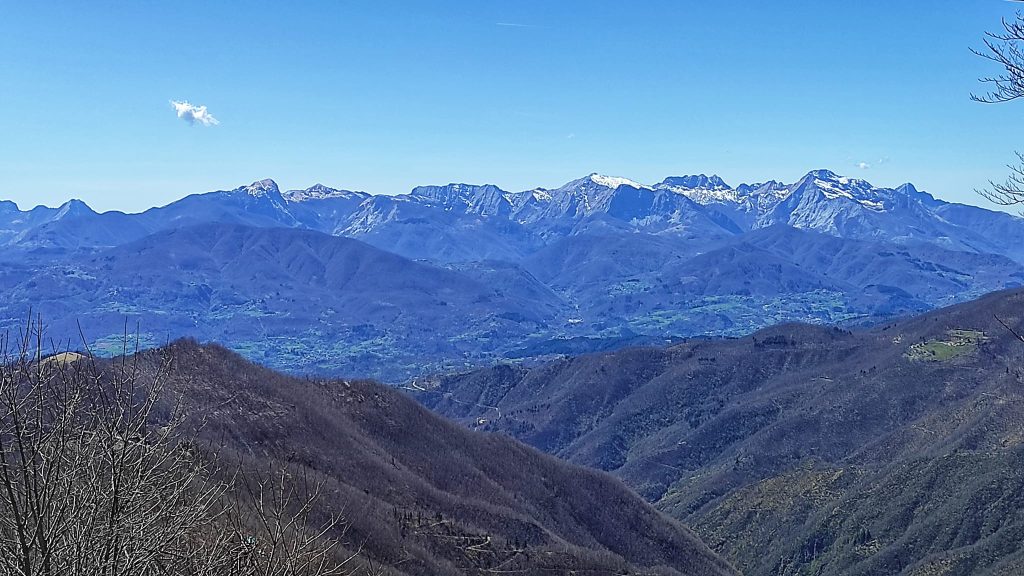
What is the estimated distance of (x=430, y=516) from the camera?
3558 inches

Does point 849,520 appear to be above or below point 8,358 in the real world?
below

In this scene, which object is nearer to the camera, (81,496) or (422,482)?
(81,496)

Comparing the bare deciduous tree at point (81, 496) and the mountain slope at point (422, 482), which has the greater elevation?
the bare deciduous tree at point (81, 496)

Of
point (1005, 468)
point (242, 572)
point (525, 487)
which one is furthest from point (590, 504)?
point (242, 572)

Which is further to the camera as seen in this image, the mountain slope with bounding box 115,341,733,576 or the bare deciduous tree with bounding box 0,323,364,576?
the mountain slope with bounding box 115,341,733,576

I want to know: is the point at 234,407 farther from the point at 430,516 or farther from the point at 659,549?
the point at 659,549

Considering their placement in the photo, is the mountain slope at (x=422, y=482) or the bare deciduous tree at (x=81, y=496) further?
the mountain slope at (x=422, y=482)

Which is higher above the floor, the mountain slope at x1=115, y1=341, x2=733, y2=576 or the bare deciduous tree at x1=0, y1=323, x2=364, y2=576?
the bare deciduous tree at x1=0, y1=323, x2=364, y2=576

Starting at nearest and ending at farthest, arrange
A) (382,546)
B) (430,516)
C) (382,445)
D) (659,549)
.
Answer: (382,546) < (430,516) < (382,445) < (659,549)

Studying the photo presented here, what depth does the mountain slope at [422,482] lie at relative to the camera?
271ft

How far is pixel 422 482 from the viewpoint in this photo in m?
102

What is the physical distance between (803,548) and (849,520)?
937cm

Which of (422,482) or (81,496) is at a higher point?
(81,496)

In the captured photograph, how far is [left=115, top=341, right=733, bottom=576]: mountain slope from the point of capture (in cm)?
8275
